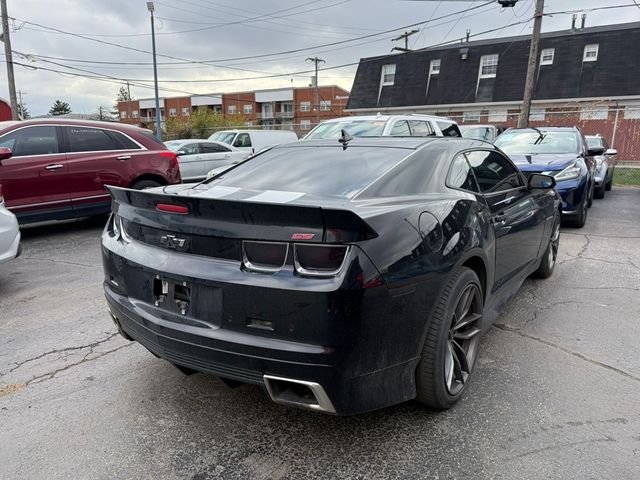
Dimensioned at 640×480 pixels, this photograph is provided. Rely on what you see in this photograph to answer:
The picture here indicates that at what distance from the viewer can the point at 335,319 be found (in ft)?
6.64

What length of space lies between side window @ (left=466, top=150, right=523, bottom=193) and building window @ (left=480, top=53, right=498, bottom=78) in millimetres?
31848

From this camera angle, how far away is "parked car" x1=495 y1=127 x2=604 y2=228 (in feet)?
25.2

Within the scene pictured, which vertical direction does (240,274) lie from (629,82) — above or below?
below

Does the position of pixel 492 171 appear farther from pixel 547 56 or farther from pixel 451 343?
pixel 547 56

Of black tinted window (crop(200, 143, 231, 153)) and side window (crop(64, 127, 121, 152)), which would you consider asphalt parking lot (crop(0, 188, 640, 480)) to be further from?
black tinted window (crop(200, 143, 231, 153))

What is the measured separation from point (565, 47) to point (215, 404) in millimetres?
35194

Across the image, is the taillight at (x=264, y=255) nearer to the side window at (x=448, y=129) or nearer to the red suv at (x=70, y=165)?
the red suv at (x=70, y=165)

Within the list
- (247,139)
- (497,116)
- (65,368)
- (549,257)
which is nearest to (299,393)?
(65,368)

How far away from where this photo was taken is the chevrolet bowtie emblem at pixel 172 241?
2393 millimetres

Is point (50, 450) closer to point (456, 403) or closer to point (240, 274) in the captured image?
point (240, 274)

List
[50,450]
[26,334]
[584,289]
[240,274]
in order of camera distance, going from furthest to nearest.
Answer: [584,289] < [26,334] < [50,450] < [240,274]

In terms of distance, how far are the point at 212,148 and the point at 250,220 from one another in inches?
483

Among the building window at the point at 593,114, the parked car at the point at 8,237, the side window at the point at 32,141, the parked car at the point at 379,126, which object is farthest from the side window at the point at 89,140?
the building window at the point at 593,114

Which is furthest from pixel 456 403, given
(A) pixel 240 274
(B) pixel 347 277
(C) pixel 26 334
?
(C) pixel 26 334
